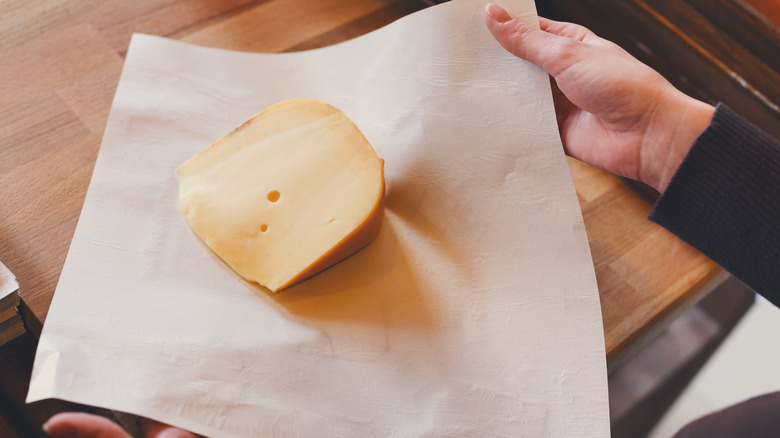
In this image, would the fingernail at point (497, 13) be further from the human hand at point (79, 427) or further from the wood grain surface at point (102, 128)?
the human hand at point (79, 427)

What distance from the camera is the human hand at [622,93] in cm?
65

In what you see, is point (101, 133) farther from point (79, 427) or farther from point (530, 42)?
point (530, 42)

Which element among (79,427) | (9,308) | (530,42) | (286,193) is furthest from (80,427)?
(530,42)

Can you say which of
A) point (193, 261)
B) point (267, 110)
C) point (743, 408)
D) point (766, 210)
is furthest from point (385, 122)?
point (743, 408)

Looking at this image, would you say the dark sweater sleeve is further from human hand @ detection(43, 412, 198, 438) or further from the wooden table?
human hand @ detection(43, 412, 198, 438)

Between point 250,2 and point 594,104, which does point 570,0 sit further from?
point 250,2

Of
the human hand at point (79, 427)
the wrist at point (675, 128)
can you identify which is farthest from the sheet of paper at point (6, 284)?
the wrist at point (675, 128)

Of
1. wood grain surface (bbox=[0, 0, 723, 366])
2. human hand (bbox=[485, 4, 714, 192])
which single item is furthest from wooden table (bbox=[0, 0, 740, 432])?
human hand (bbox=[485, 4, 714, 192])

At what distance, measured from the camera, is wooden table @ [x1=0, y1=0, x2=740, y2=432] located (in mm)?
674

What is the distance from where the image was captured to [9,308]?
0.59 m

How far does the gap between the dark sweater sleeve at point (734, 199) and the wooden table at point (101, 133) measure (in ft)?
0.40

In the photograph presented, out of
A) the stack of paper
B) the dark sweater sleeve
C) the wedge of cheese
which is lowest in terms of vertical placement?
the stack of paper

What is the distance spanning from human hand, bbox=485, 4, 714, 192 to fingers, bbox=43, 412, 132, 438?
530mm

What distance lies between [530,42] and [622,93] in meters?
0.11
